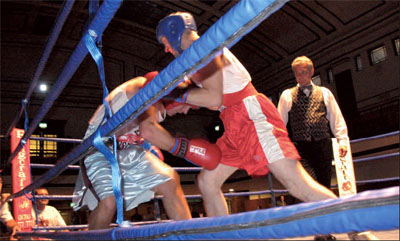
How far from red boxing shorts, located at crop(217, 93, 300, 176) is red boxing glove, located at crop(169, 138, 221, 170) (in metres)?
0.12

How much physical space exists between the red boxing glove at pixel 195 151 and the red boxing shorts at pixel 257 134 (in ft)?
0.40

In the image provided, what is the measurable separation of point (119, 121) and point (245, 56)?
1048 cm

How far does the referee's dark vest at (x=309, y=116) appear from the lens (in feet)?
6.44

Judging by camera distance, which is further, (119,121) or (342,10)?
(342,10)

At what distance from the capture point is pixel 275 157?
121 centimetres

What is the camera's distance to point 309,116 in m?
1.99

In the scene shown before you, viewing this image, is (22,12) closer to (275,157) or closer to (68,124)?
(68,124)

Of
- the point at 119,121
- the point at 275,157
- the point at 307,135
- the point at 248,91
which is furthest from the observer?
the point at 307,135

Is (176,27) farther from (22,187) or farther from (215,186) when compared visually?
(22,187)

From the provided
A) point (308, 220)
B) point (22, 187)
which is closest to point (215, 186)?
point (308, 220)

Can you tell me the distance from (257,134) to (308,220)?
2.68ft

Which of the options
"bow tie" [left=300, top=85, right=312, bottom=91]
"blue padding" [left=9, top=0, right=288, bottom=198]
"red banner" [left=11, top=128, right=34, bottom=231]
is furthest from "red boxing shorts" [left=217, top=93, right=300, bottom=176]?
"red banner" [left=11, top=128, right=34, bottom=231]

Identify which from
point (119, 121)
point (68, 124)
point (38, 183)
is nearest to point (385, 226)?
point (119, 121)

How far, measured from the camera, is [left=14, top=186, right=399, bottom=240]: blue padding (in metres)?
0.39
